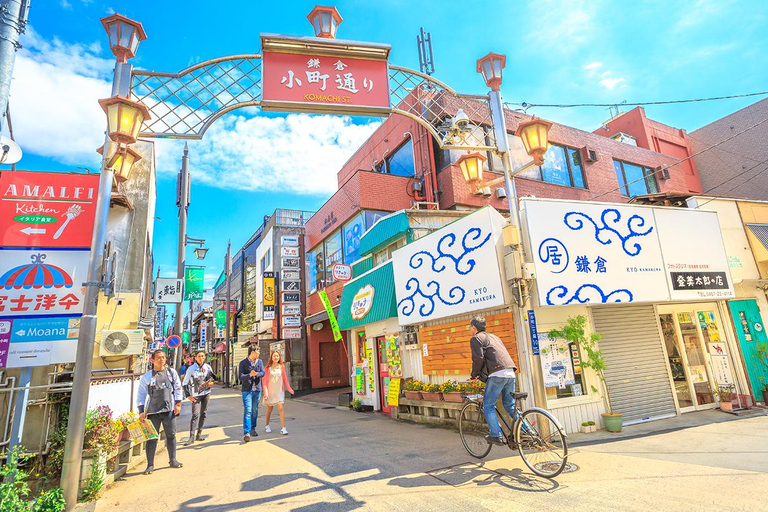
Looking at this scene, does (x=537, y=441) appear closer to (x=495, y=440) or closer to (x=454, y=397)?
(x=495, y=440)

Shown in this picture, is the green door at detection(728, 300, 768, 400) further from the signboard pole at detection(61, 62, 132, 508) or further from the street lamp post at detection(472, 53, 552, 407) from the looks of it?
the signboard pole at detection(61, 62, 132, 508)

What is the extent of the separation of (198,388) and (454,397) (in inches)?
231

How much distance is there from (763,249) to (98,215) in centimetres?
1493

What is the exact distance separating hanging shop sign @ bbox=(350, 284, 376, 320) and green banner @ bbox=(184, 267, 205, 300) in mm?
7440

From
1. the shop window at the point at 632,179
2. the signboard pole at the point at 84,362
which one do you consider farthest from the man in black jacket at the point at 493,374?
the shop window at the point at 632,179

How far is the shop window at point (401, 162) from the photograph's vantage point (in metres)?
17.6

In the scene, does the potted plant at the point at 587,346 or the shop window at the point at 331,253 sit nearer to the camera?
the potted plant at the point at 587,346

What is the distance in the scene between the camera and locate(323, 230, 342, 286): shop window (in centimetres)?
1945

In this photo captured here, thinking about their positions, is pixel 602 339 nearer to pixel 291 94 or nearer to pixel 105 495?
pixel 291 94

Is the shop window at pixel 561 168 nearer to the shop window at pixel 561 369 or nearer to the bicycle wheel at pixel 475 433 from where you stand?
the shop window at pixel 561 369

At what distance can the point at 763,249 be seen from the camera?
35.2ft

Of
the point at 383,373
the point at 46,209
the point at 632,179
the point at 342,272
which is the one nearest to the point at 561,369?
the point at 383,373

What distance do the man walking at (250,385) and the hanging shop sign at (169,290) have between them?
4.33 m

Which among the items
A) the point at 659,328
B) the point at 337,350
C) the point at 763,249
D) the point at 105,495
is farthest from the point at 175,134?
the point at 337,350
